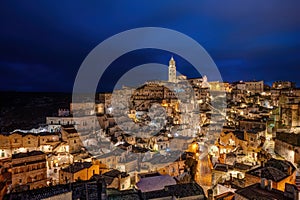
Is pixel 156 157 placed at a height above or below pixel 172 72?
below

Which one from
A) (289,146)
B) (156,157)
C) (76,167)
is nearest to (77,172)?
(76,167)

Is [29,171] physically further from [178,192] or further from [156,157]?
[178,192]

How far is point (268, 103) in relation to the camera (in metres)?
42.1

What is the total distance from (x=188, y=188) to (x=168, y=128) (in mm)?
A: 18407

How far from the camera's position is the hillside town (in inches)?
448

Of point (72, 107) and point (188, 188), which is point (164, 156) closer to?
point (188, 188)

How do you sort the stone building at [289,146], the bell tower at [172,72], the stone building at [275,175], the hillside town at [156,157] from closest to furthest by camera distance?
the hillside town at [156,157] < the stone building at [275,175] < the stone building at [289,146] < the bell tower at [172,72]

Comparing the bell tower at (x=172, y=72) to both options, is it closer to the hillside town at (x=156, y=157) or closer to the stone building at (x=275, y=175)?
the hillside town at (x=156, y=157)

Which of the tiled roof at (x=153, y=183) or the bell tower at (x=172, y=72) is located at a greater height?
the bell tower at (x=172, y=72)

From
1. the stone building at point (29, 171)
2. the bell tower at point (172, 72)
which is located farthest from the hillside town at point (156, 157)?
the bell tower at point (172, 72)

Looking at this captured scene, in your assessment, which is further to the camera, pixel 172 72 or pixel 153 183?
pixel 172 72

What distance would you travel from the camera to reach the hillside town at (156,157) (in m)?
11.4

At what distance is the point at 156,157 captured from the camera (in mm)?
19969

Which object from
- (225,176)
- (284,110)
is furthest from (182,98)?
(225,176)
